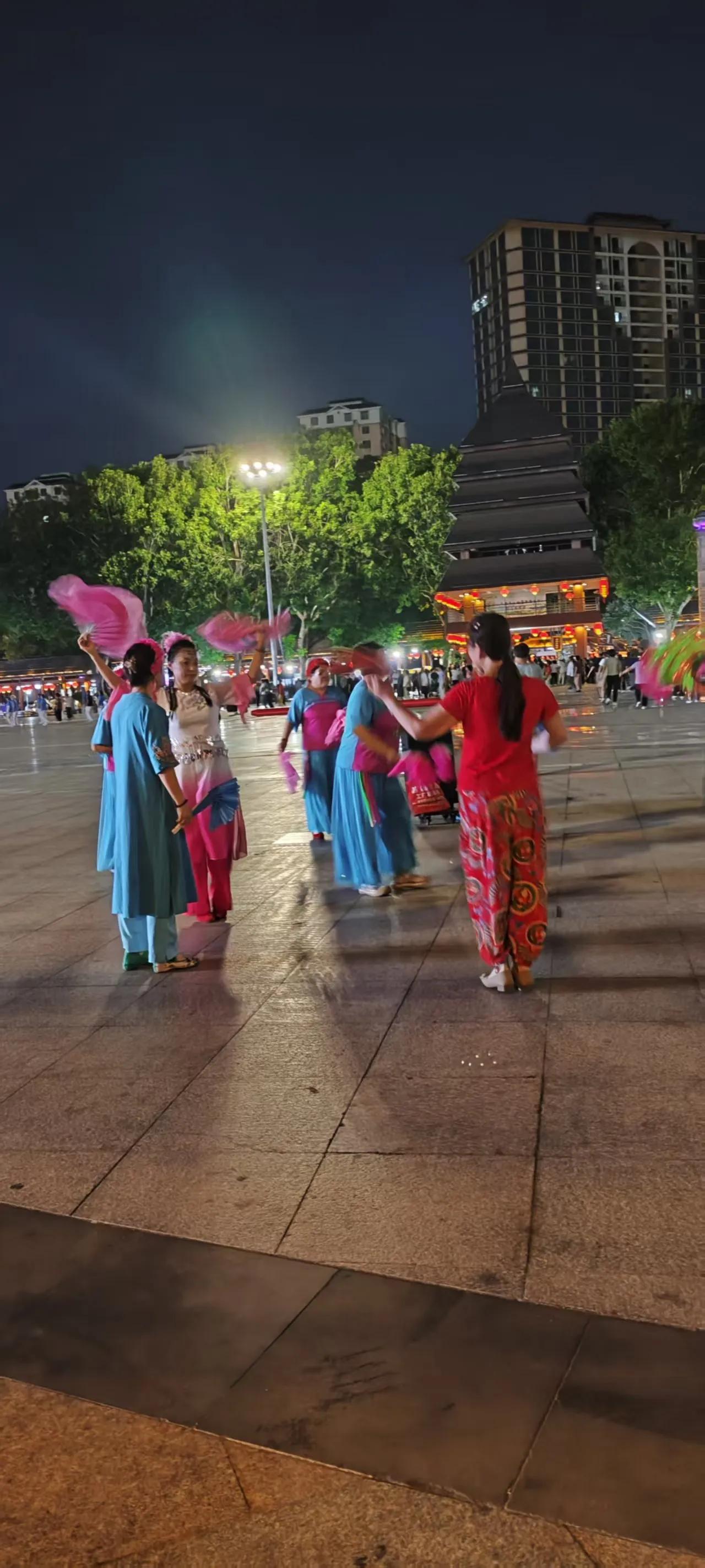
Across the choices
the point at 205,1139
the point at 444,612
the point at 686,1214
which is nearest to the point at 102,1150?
the point at 205,1139

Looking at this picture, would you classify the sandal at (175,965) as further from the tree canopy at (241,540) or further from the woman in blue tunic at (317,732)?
the tree canopy at (241,540)

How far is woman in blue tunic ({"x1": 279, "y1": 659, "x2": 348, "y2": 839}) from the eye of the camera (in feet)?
32.2

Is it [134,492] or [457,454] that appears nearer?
[134,492]

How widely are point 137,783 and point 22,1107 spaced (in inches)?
79.4

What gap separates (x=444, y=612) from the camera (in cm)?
6469

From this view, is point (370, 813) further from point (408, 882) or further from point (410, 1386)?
point (410, 1386)

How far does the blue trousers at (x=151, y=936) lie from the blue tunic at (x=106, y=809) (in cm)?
72

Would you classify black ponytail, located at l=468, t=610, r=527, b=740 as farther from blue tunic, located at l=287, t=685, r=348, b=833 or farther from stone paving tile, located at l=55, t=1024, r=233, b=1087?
blue tunic, located at l=287, t=685, r=348, b=833

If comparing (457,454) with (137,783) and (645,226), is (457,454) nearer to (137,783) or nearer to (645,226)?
(137,783)

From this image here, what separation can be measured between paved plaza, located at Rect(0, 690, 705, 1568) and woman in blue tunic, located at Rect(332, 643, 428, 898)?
4.83 feet

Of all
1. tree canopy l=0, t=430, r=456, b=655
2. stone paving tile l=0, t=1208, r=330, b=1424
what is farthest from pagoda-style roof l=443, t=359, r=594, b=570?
stone paving tile l=0, t=1208, r=330, b=1424

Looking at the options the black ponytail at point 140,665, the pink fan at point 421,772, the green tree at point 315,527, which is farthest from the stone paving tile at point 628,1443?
the green tree at point 315,527

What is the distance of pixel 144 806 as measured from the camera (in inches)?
235

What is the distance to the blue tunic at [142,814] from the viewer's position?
592 centimetres
